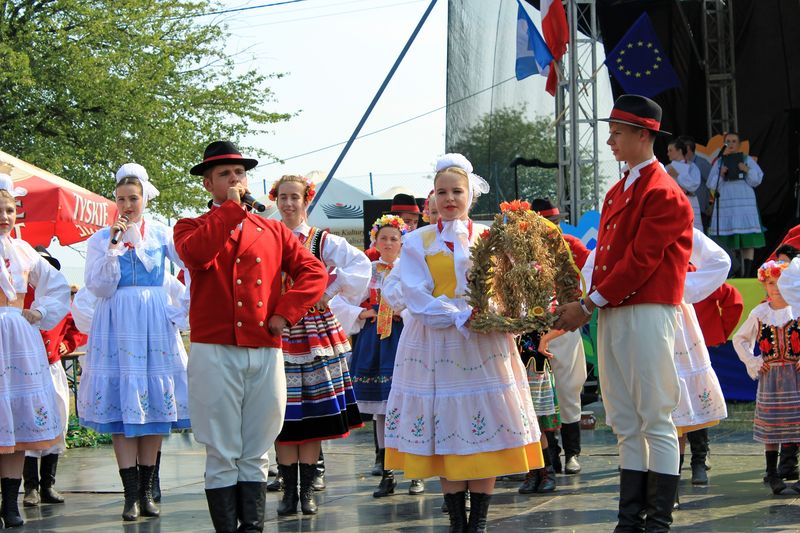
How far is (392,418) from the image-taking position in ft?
18.1

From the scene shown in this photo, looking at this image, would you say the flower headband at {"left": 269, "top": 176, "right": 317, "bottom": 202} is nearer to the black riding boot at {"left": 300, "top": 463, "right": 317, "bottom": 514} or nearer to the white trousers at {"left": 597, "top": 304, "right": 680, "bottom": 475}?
the black riding boot at {"left": 300, "top": 463, "right": 317, "bottom": 514}

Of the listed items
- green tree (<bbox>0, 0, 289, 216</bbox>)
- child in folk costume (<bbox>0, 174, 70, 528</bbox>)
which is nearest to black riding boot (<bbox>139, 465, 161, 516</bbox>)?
child in folk costume (<bbox>0, 174, 70, 528</bbox>)

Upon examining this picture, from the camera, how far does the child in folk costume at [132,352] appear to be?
6.41m

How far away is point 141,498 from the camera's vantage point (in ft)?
21.3

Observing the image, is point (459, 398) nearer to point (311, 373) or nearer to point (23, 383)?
point (311, 373)

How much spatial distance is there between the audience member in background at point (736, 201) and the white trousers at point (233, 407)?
32.9 ft

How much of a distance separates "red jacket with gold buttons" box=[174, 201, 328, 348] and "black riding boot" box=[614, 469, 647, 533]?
1.72 m

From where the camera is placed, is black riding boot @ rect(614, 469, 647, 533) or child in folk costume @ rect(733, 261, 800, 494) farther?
child in folk costume @ rect(733, 261, 800, 494)

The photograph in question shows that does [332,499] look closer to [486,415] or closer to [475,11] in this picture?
[486,415]

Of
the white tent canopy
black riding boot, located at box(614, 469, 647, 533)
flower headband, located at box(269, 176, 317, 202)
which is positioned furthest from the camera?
the white tent canopy

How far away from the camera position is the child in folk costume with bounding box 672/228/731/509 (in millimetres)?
5956

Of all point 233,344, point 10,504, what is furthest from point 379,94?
point 233,344

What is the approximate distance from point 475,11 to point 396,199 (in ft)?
19.4

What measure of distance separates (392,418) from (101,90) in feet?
54.6
